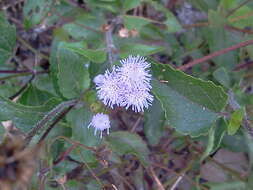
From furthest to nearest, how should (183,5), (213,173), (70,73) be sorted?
(183,5)
(213,173)
(70,73)

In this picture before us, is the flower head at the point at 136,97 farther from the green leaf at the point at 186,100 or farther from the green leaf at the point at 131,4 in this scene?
the green leaf at the point at 131,4

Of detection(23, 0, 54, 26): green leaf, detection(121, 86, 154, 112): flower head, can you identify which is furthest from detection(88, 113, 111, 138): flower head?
detection(23, 0, 54, 26): green leaf

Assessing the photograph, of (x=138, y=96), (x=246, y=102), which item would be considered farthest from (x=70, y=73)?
(x=246, y=102)

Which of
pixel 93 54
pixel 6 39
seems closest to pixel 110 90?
pixel 93 54

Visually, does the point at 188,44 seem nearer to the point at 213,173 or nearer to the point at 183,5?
the point at 183,5

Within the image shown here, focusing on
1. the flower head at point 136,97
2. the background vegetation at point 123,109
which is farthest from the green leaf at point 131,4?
the flower head at point 136,97

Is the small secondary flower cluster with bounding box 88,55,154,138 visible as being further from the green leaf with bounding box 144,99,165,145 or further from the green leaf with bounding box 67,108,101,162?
the green leaf with bounding box 144,99,165,145

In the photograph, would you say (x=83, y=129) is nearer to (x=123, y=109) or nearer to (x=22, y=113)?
(x=22, y=113)
